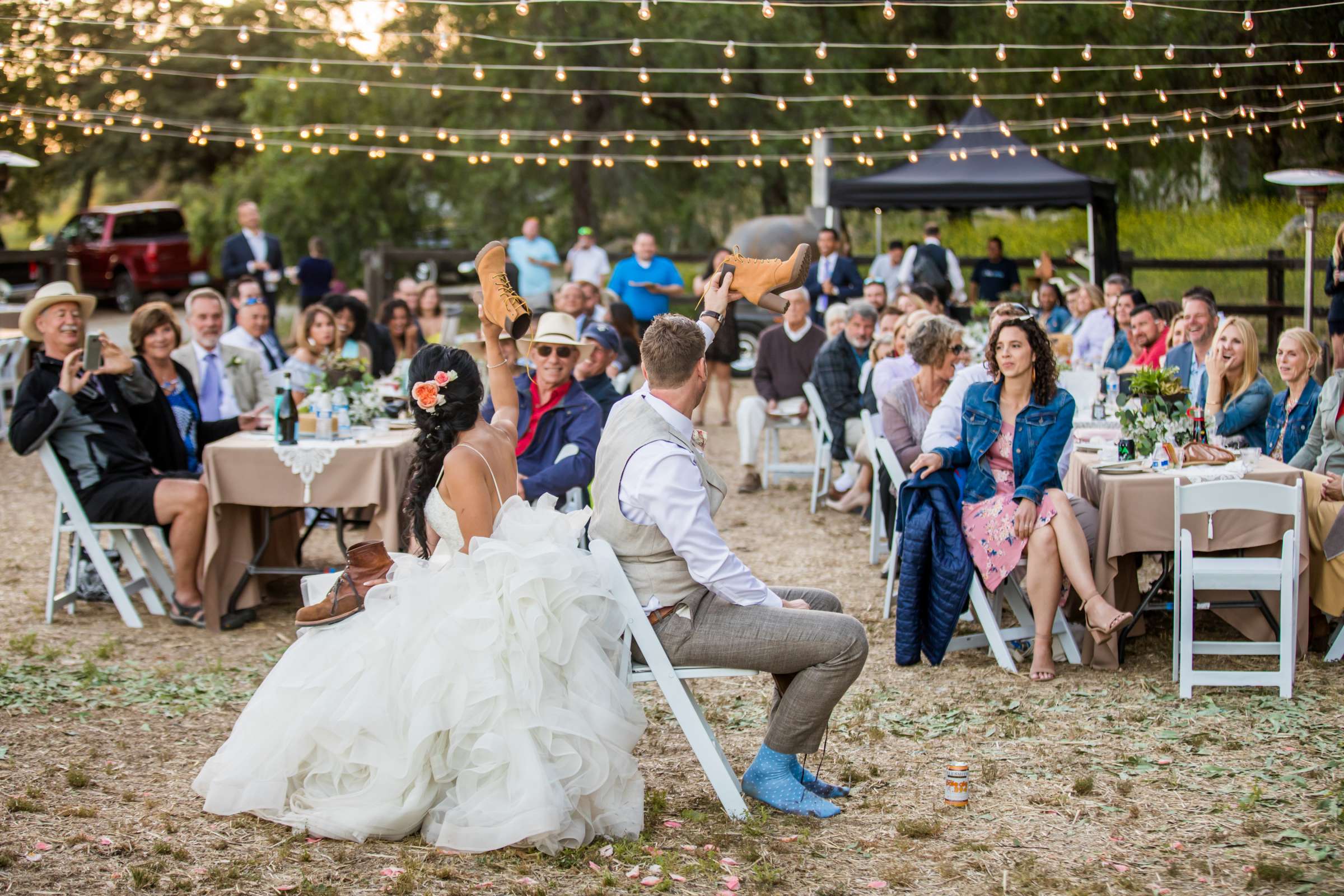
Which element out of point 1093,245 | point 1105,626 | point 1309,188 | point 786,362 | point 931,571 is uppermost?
point 1309,188

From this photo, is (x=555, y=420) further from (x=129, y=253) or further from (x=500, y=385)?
(x=129, y=253)

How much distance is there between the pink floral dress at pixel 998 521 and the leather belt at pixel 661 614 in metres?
1.91

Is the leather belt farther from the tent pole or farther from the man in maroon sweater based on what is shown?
the tent pole

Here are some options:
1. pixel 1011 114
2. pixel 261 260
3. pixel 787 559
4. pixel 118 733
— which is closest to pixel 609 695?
pixel 118 733

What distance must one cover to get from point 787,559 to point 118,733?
3.69m

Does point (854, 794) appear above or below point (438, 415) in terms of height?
below

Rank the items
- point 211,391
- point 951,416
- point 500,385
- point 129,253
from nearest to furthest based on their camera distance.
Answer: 1. point 500,385
2. point 951,416
3. point 211,391
4. point 129,253

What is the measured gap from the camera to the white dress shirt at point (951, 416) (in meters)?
5.50

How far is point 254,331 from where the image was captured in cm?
734

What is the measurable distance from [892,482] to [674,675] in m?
2.83

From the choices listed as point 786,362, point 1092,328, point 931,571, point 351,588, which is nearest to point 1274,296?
point 1092,328

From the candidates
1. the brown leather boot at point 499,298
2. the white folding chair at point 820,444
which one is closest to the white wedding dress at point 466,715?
the brown leather boot at point 499,298

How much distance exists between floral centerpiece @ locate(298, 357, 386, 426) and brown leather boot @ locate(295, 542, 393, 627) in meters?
2.64

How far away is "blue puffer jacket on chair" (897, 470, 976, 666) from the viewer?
5121 mm
